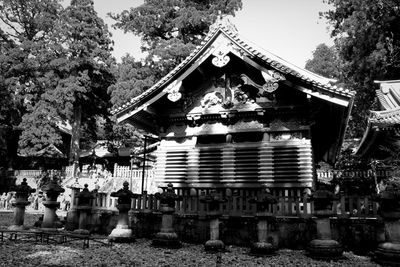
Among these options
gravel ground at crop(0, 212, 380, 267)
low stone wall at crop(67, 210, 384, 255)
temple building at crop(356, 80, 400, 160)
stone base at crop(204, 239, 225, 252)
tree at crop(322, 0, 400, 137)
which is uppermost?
tree at crop(322, 0, 400, 137)

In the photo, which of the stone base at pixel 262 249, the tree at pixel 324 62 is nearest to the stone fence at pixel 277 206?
the stone base at pixel 262 249

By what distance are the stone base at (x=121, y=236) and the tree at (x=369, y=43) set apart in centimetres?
2435

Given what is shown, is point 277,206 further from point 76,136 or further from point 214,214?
point 76,136

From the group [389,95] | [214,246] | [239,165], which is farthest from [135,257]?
[389,95]

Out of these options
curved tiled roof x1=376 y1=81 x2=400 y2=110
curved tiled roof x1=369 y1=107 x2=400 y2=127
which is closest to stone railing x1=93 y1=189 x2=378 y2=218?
curved tiled roof x1=369 y1=107 x2=400 y2=127

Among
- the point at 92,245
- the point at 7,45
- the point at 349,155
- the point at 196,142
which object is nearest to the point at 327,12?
the point at 349,155

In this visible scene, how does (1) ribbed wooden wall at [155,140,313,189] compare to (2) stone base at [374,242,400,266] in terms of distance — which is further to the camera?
(1) ribbed wooden wall at [155,140,313,189]

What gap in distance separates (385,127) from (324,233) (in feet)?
20.4

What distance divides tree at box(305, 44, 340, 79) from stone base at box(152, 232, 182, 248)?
139 ft

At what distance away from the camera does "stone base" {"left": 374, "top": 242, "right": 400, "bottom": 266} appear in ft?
24.9

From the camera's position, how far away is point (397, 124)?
12211 millimetres

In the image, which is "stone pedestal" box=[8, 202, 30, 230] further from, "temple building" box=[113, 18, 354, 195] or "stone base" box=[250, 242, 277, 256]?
"stone base" box=[250, 242, 277, 256]

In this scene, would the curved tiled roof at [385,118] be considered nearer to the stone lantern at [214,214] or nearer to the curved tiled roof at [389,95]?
the curved tiled roof at [389,95]

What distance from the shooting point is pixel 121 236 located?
1039 centimetres
